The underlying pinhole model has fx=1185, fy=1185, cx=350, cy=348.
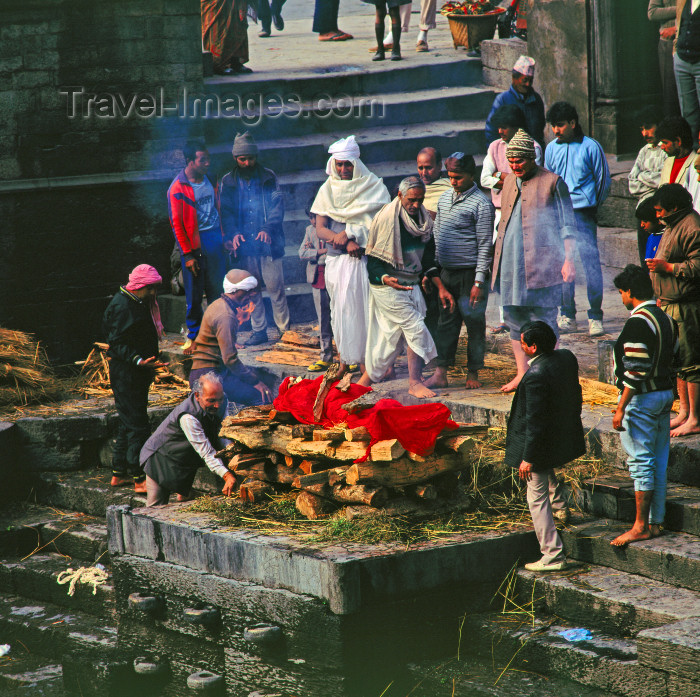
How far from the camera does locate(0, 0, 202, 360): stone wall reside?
39.8 feet

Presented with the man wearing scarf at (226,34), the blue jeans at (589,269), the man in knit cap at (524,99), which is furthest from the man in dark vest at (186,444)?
the man wearing scarf at (226,34)

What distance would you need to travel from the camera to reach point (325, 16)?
57.1 feet

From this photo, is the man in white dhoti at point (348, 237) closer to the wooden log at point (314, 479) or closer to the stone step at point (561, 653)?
the wooden log at point (314, 479)

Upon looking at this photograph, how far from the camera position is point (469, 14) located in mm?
15305

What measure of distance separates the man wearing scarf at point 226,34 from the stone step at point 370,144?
1383mm

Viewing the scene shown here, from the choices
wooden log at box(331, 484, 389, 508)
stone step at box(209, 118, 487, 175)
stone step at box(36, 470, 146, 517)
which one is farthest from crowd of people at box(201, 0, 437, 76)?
wooden log at box(331, 484, 389, 508)

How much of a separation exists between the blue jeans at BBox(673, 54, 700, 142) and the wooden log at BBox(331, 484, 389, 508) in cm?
538

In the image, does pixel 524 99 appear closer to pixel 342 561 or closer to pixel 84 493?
pixel 84 493

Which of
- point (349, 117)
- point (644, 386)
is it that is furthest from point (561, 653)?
point (349, 117)

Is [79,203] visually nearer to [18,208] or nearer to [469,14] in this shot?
[18,208]

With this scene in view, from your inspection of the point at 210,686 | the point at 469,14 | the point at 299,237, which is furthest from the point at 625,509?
the point at 469,14

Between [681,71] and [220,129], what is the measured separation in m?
5.41

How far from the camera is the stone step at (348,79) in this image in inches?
557

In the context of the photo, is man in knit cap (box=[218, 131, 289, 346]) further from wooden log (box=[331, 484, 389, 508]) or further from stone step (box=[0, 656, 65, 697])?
wooden log (box=[331, 484, 389, 508])
